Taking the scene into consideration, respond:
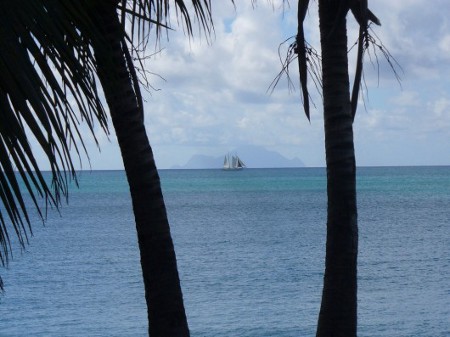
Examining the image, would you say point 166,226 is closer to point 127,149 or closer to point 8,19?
point 127,149

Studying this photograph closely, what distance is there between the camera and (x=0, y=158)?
3.18 metres

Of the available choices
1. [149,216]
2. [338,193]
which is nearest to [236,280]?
[338,193]

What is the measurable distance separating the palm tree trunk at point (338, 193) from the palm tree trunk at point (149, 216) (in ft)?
6.23

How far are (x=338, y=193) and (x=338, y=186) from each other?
7cm

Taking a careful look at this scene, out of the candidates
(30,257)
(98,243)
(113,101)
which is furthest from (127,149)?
(98,243)

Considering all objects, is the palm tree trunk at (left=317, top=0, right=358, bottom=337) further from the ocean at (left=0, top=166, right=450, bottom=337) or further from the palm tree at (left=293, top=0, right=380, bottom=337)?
→ the ocean at (left=0, top=166, right=450, bottom=337)

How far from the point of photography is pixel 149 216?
21.5 ft

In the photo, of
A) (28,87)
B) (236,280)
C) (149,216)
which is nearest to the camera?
(28,87)

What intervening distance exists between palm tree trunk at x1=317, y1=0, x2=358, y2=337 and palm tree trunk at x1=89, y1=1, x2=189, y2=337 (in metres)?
1.90

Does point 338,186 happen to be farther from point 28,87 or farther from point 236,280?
point 236,280

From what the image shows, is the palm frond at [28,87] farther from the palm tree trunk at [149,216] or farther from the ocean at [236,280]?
the ocean at [236,280]

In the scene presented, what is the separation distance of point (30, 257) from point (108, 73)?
42.4 meters

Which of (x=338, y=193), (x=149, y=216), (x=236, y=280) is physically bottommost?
(x=236, y=280)

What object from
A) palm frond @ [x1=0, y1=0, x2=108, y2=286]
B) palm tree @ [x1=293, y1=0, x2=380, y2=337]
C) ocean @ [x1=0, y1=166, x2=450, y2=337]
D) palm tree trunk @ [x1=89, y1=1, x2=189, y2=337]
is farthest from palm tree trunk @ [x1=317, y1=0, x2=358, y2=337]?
palm frond @ [x1=0, y1=0, x2=108, y2=286]
